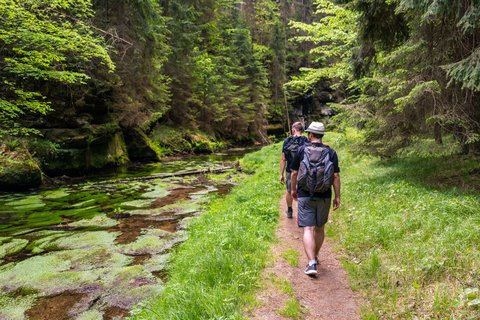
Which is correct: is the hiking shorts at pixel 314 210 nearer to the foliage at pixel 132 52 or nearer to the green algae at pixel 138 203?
the green algae at pixel 138 203

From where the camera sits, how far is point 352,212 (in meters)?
7.22

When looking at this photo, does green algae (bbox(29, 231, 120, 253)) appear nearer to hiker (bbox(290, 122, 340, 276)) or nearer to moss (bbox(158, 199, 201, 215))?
moss (bbox(158, 199, 201, 215))

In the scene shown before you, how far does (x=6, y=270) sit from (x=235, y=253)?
4737 mm

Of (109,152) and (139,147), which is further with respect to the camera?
(139,147)

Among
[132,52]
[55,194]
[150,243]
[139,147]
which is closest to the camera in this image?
[150,243]

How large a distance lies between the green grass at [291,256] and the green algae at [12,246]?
240 inches

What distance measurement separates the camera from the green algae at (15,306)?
496cm

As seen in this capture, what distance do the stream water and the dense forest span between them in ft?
11.6

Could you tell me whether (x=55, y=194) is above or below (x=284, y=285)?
below

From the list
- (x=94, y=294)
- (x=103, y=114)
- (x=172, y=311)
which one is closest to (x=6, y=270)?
(x=94, y=294)

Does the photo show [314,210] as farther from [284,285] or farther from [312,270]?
[284,285]

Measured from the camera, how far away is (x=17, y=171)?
1352 centimetres

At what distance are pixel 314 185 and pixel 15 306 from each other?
16.6 feet

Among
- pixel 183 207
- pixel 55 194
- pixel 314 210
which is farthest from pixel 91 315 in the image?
pixel 55 194
